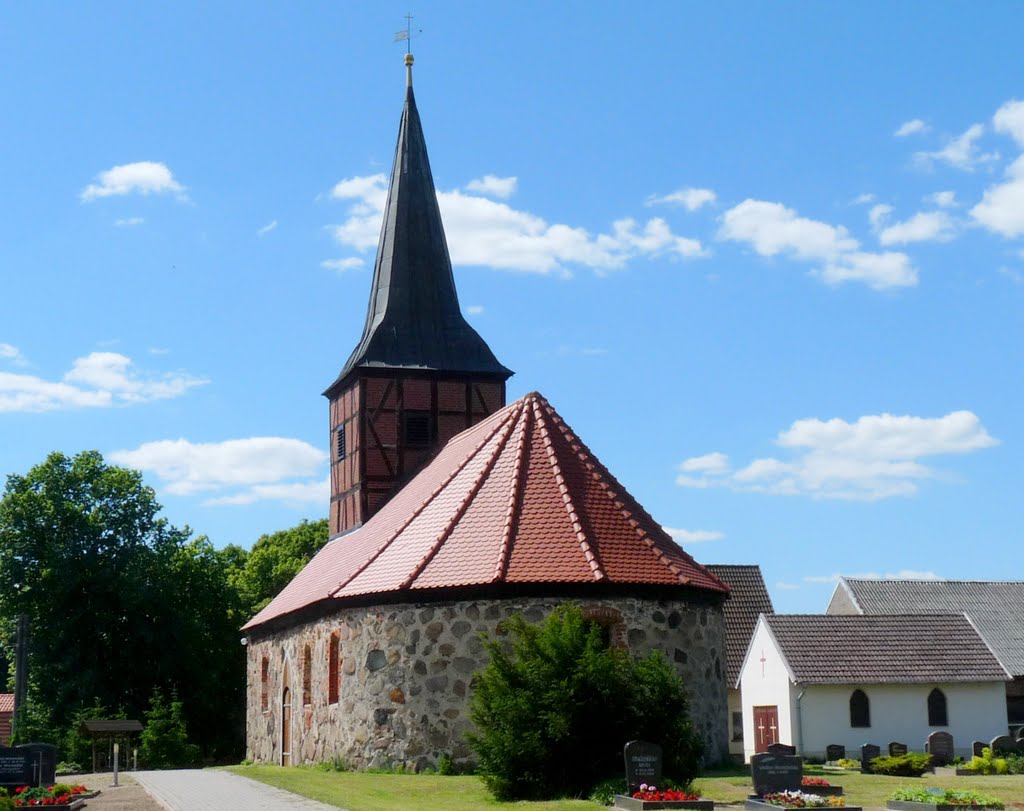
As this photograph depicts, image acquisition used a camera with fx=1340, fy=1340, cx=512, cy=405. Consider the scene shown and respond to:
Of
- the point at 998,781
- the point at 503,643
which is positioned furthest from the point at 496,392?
the point at 998,781

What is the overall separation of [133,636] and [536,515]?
1111 inches

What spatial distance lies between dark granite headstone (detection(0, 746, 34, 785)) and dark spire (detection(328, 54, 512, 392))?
16212 millimetres

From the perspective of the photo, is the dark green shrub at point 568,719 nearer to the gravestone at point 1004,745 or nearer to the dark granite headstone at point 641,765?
the dark granite headstone at point 641,765

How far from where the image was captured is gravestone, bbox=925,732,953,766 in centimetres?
2951

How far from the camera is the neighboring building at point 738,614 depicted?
133 ft

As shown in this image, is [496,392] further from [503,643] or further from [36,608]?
[36,608]

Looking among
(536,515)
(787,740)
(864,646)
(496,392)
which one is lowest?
(787,740)

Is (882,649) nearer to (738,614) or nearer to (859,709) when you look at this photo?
(859,709)

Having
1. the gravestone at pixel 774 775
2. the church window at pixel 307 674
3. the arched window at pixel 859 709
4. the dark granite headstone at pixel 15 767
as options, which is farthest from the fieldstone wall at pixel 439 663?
the arched window at pixel 859 709

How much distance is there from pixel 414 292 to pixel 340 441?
4594mm

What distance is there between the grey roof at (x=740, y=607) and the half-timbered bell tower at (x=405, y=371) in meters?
10.9

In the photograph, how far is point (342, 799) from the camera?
17328 millimetres

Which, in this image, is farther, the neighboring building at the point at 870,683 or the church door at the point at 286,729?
the neighboring building at the point at 870,683

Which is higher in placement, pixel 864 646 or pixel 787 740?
pixel 864 646
